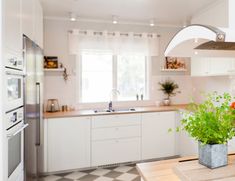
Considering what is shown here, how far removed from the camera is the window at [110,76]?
3.79 m

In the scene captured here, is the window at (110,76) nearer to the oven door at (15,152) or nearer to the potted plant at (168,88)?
the potted plant at (168,88)

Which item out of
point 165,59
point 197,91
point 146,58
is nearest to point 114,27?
point 146,58

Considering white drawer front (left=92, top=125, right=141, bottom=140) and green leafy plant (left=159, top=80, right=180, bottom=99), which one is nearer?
white drawer front (left=92, top=125, right=141, bottom=140)

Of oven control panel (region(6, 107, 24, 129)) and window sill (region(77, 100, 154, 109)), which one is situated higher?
oven control panel (region(6, 107, 24, 129))

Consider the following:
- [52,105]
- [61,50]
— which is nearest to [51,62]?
[61,50]

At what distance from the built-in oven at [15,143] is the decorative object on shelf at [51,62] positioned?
1771 mm

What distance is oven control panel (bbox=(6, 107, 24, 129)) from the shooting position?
1.44 meters

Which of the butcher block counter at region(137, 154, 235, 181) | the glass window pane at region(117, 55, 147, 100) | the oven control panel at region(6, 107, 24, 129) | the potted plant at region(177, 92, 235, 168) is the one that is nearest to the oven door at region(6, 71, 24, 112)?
the oven control panel at region(6, 107, 24, 129)

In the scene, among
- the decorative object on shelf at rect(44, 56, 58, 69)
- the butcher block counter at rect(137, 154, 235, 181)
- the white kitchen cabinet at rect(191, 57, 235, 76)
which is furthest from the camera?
the decorative object on shelf at rect(44, 56, 58, 69)

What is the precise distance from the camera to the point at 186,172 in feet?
3.53

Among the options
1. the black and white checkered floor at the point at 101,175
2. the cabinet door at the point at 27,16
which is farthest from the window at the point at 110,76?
the cabinet door at the point at 27,16

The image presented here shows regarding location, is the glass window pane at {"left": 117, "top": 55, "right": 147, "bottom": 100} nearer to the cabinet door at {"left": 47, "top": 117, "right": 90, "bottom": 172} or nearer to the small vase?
the small vase

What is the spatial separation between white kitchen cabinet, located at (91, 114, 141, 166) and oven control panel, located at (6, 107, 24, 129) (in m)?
1.51

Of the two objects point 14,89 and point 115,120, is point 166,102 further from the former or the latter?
point 14,89
